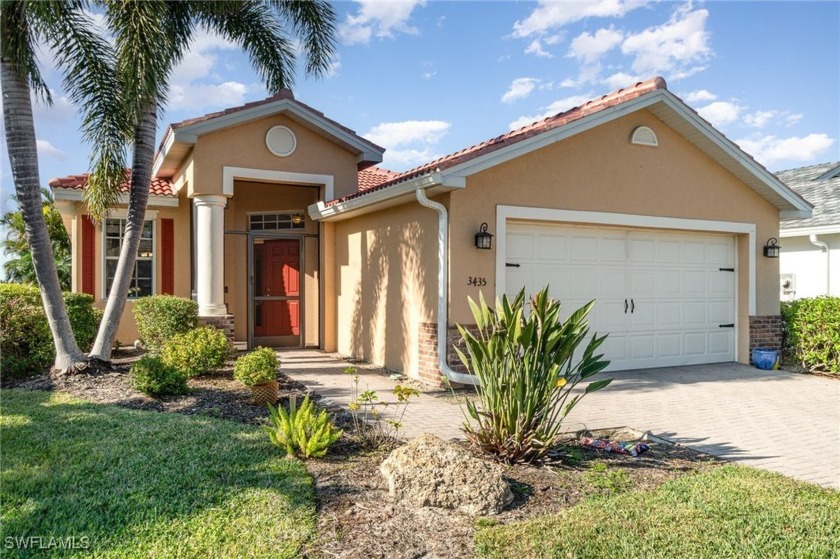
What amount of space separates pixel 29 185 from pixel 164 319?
112 inches

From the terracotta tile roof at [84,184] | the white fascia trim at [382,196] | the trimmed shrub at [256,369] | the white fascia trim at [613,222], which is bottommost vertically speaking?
the trimmed shrub at [256,369]

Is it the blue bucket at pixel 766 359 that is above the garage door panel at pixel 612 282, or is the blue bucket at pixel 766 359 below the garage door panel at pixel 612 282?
below

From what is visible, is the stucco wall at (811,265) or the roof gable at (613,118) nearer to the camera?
the roof gable at (613,118)

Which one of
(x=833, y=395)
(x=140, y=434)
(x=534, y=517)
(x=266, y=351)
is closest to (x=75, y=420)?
(x=140, y=434)

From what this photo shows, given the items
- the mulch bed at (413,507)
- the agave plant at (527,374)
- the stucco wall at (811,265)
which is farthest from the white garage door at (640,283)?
the stucco wall at (811,265)

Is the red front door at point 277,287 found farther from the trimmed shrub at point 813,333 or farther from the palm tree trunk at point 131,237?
the trimmed shrub at point 813,333

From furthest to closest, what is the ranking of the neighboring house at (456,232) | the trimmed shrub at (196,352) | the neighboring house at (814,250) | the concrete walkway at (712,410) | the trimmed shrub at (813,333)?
the neighboring house at (814,250)
the trimmed shrub at (813,333)
the neighboring house at (456,232)
the trimmed shrub at (196,352)
the concrete walkway at (712,410)

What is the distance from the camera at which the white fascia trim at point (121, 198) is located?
11766mm

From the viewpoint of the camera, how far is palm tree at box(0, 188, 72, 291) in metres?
19.0

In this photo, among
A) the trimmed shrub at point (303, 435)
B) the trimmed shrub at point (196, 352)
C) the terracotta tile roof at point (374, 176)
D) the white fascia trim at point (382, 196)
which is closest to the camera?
the trimmed shrub at point (303, 435)

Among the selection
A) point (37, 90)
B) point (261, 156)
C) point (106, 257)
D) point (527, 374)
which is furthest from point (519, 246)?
point (106, 257)

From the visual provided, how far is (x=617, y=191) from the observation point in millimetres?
9836

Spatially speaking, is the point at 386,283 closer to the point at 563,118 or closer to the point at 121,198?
the point at 563,118

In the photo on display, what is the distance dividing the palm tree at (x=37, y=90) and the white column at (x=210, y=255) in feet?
7.65
